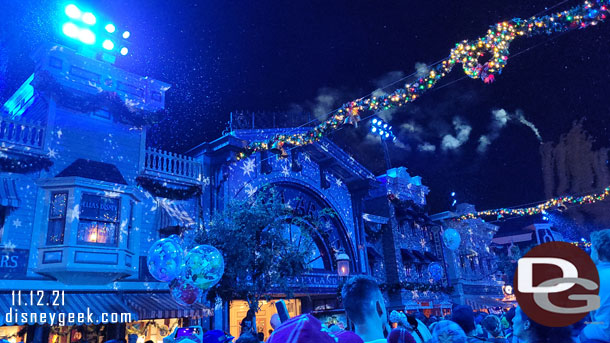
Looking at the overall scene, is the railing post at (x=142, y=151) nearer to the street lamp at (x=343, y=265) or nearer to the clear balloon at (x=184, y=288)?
the clear balloon at (x=184, y=288)

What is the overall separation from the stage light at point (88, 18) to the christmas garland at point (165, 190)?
6359mm

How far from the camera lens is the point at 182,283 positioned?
36.7ft

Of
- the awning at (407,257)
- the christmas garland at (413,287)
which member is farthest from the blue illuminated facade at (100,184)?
the awning at (407,257)

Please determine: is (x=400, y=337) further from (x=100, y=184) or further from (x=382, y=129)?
(x=382, y=129)

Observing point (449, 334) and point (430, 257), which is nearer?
point (449, 334)

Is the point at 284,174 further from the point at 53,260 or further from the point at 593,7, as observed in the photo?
the point at 593,7

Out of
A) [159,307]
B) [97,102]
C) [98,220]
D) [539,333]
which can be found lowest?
[539,333]

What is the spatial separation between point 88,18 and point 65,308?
35.5 feet

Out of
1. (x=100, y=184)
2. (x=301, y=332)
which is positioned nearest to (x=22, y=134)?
(x=100, y=184)

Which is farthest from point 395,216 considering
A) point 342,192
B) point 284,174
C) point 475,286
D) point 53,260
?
point 53,260

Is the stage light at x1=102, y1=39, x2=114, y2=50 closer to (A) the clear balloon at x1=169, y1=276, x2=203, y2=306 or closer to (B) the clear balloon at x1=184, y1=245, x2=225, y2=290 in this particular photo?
(B) the clear balloon at x1=184, y1=245, x2=225, y2=290

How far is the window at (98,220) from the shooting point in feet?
46.6

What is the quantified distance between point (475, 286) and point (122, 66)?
32.8 metres

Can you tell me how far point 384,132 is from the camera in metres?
36.7
